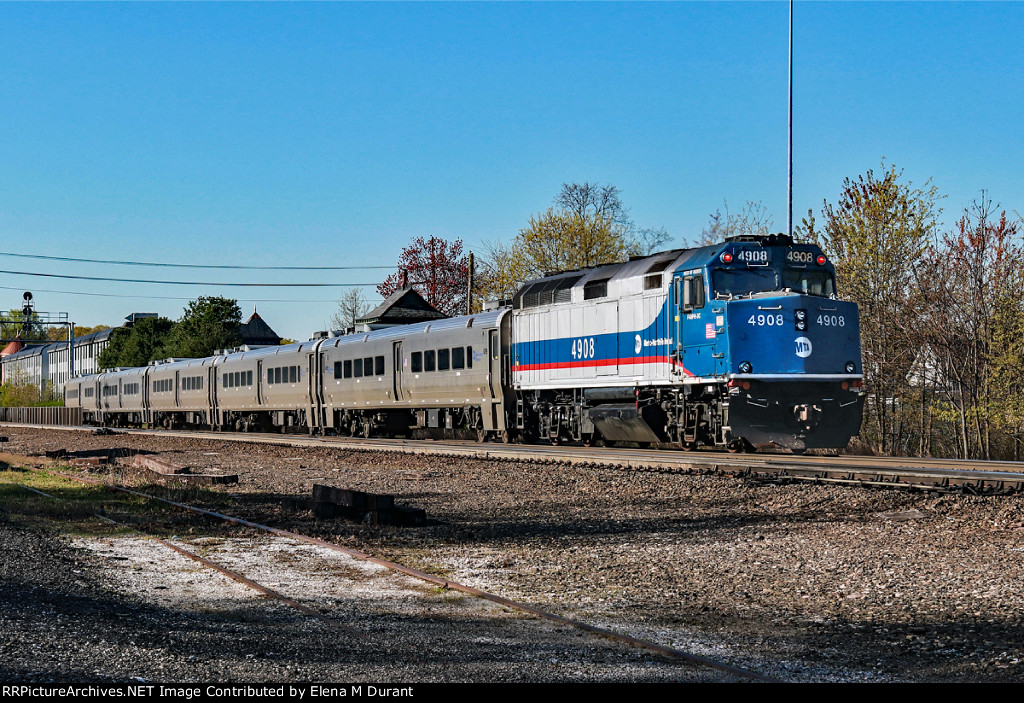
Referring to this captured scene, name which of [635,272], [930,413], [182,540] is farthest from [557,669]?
[930,413]

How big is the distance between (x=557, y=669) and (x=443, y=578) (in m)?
3.36

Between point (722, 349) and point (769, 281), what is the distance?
1890 millimetres

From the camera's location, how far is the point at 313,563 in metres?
10.0

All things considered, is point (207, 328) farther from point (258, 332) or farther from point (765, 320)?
point (765, 320)

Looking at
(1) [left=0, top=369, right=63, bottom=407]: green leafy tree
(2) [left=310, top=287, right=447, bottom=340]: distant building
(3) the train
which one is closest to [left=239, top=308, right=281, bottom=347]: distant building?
(1) [left=0, top=369, right=63, bottom=407]: green leafy tree

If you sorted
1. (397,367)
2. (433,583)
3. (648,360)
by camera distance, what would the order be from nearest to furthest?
(433,583) < (648,360) < (397,367)

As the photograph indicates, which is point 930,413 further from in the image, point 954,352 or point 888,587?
point 888,587

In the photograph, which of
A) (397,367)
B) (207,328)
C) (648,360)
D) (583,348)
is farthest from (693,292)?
(207,328)

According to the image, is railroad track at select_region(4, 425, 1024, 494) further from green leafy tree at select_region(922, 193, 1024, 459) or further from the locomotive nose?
green leafy tree at select_region(922, 193, 1024, 459)

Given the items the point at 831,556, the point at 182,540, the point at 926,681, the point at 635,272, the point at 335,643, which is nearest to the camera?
the point at 926,681

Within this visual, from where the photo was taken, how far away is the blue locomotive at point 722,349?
1844 centimetres

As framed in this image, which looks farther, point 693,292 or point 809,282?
point 809,282

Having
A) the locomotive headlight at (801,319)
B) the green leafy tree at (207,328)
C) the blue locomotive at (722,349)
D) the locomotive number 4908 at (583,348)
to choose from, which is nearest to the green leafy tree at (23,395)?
the green leafy tree at (207,328)

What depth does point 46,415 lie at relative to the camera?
266 feet
